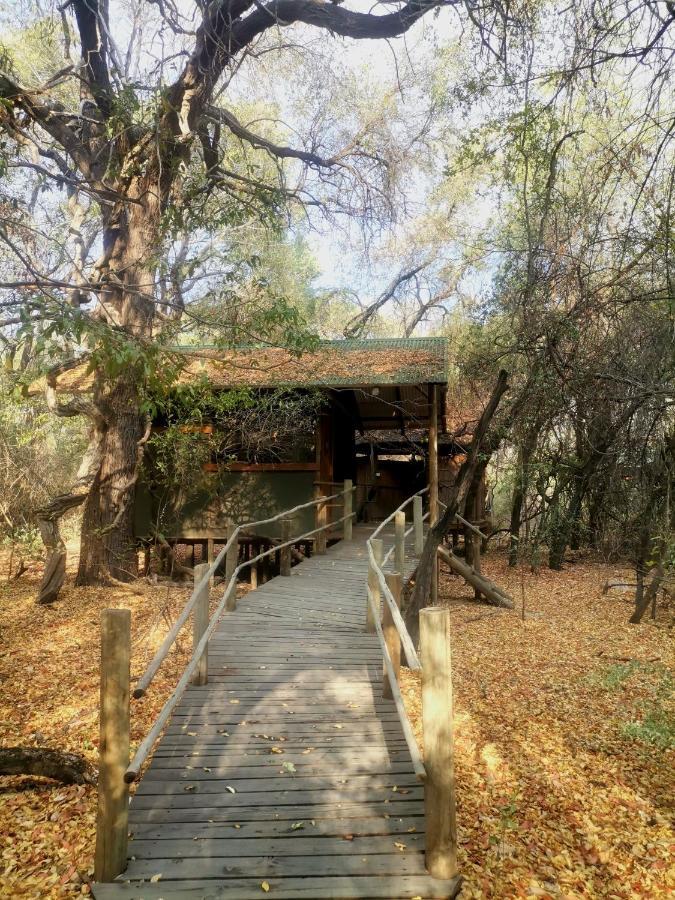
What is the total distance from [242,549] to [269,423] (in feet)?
13.5

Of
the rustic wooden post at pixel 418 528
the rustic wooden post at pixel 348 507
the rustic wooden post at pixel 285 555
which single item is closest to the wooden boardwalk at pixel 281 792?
the rustic wooden post at pixel 285 555

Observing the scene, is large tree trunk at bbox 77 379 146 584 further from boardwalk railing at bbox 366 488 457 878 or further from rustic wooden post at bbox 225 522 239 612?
boardwalk railing at bbox 366 488 457 878

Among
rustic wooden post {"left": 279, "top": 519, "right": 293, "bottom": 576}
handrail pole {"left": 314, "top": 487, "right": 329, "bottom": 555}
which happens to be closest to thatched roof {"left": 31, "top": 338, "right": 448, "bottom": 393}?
handrail pole {"left": 314, "top": 487, "right": 329, "bottom": 555}

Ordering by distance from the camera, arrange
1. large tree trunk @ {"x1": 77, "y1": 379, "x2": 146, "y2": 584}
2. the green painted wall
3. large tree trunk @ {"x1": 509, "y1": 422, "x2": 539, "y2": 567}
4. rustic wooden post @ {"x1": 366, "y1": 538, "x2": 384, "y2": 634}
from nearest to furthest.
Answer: rustic wooden post @ {"x1": 366, "y1": 538, "x2": 384, "y2": 634} → large tree trunk @ {"x1": 509, "y1": 422, "x2": 539, "y2": 567} → large tree trunk @ {"x1": 77, "y1": 379, "x2": 146, "y2": 584} → the green painted wall

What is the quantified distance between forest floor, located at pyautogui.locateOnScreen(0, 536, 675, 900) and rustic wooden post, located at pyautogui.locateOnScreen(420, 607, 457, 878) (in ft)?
1.79

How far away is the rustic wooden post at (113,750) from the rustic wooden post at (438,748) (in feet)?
4.77

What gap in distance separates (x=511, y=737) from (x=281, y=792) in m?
2.96

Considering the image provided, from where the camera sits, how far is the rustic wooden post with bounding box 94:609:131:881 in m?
2.96

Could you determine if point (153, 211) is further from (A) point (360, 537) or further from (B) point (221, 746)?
(B) point (221, 746)

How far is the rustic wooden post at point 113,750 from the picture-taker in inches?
116

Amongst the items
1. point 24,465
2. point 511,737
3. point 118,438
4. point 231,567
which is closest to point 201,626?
→ point 231,567

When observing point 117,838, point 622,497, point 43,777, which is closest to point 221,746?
point 117,838

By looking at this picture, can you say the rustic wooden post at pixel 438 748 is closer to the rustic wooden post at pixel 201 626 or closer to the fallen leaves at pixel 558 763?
the fallen leaves at pixel 558 763

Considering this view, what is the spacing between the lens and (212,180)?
11984mm
